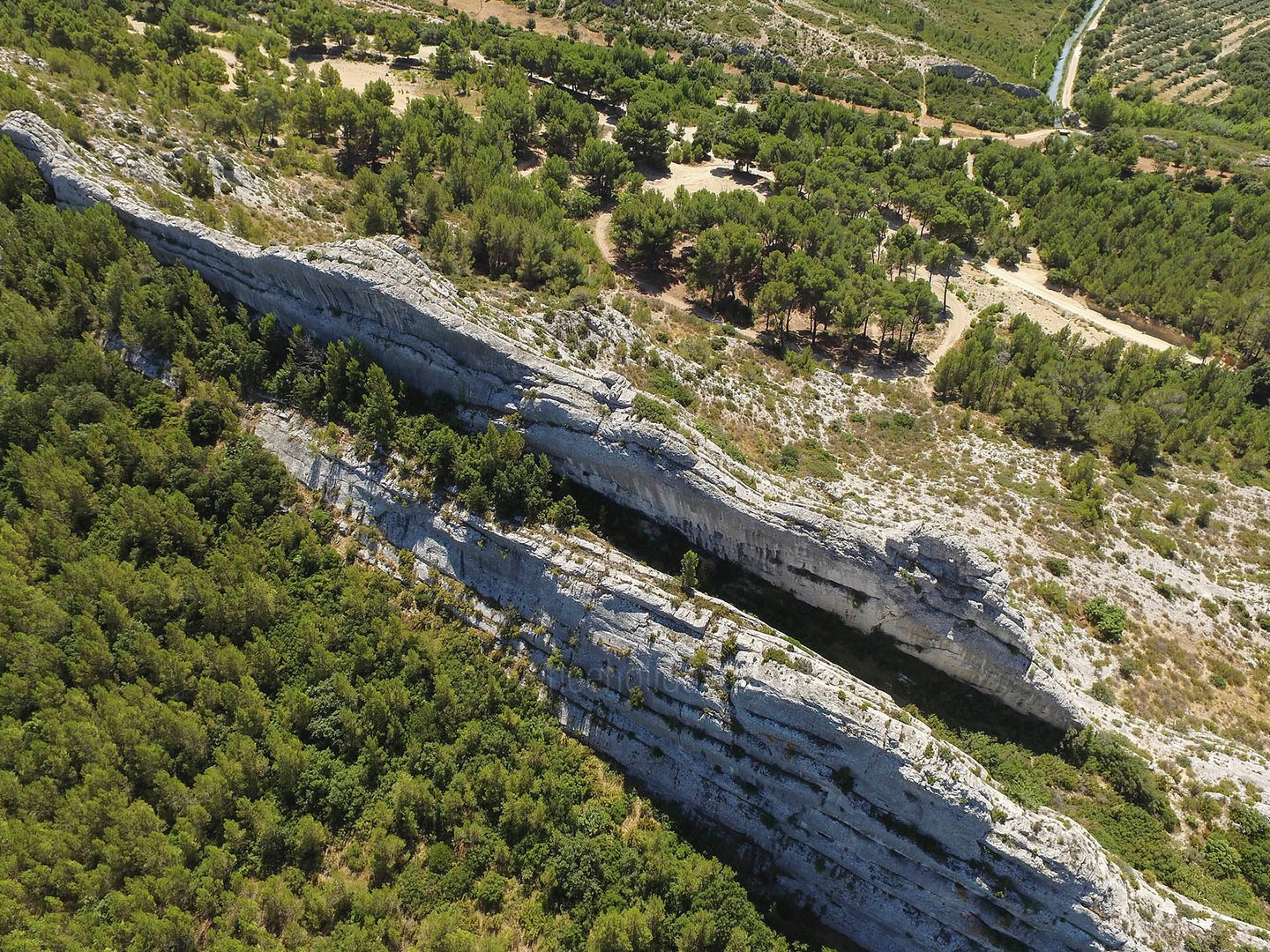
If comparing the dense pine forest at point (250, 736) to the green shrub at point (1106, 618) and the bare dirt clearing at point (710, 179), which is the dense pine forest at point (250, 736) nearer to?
the green shrub at point (1106, 618)

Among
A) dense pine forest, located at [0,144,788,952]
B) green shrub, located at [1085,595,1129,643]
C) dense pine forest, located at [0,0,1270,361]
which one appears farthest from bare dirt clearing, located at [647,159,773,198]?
green shrub, located at [1085,595,1129,643]

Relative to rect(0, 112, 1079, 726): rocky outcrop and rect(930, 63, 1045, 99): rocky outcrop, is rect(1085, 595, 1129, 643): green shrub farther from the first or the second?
rect(930, 63, 1045, 99): rocky outcrop

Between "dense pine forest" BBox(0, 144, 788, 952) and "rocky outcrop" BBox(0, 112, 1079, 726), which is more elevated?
"rocky outcrop" BBox(0, 112, 1079, 726)

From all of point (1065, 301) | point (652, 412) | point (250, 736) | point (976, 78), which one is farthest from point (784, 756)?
point (976, 78)

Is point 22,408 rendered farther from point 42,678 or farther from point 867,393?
point 867,393

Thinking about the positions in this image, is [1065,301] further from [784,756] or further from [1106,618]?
[784,756]

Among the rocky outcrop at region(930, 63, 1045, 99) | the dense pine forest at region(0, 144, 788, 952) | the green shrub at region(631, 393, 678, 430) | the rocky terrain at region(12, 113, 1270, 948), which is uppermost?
the rocky outcrop at region(930, 63, 1045, 99)
